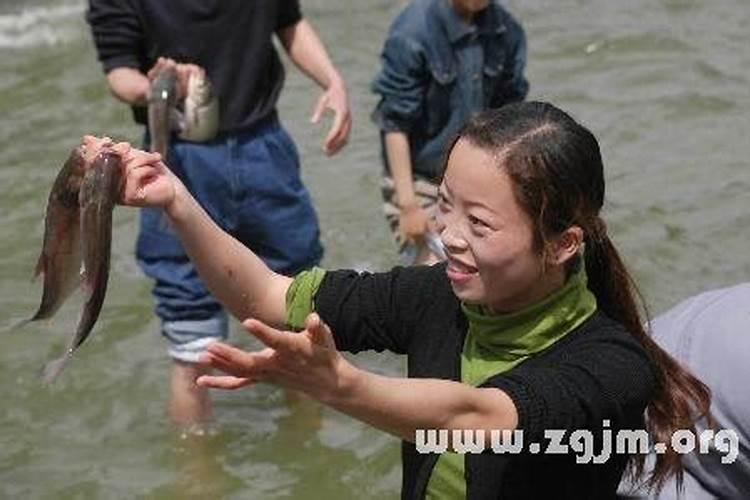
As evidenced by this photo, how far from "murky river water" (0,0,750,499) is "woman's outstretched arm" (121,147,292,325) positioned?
182cm

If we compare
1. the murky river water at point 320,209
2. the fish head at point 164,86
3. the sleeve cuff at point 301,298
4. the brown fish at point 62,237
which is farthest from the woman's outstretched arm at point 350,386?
the murky river water at point 320,209

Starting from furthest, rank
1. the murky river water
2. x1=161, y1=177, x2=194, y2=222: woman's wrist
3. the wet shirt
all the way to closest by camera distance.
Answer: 1. the murky river water
2. the wet shirt
3. x1=161, y1=177, x2=194, y2=222: woman's wrist

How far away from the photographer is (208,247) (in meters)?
3.00

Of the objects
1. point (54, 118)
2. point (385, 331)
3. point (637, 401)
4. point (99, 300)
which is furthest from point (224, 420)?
point (54, 118)

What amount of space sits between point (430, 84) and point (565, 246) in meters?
2.55

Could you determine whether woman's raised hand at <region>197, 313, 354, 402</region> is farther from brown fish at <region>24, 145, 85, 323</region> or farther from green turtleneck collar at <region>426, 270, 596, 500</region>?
brown fish at <region>24, 145, 85, 323</region>

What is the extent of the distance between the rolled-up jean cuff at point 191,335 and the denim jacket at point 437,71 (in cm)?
94

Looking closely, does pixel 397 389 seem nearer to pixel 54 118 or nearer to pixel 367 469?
pixel 367 469

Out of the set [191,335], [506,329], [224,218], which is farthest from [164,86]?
[506,329]

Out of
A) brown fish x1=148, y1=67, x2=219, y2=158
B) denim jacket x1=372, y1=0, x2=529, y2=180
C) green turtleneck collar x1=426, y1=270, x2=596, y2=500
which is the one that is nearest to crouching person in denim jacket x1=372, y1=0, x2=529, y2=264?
denim jacket x1=372, y1=0, x2=529, y2=180

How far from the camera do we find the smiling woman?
2.46m

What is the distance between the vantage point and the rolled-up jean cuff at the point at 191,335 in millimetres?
4773

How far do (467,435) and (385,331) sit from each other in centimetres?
47

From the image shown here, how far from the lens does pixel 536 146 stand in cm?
264
